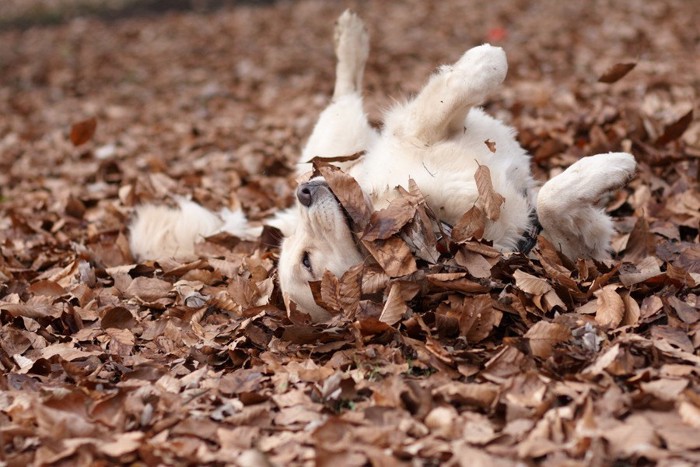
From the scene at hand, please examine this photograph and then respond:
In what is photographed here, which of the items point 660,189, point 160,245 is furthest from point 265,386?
point 660,189

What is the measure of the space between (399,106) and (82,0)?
545 inches

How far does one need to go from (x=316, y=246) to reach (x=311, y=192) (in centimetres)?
26

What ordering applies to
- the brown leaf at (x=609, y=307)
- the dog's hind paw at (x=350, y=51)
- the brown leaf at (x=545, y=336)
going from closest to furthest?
the brown leaf at (x=545, y=336) → the brown leaf at (x=609, y=307) → the dog's hind paw at (x=350, y=51)

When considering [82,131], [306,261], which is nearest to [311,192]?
[306,261]

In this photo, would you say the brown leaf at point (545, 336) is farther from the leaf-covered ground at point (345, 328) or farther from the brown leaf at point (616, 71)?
the brown leaf at point (616, 71)

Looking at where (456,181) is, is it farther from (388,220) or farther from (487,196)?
(388,220)

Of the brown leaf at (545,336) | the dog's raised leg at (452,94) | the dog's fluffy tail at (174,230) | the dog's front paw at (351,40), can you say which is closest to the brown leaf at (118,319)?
the dog's fluffy tail at (174,230)

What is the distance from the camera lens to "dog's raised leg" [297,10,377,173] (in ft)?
15.3

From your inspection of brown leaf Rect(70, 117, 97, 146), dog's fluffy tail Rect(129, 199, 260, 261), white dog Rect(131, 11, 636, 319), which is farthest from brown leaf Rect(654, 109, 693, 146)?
brown leaf Rect(70, 117, 97, 146)

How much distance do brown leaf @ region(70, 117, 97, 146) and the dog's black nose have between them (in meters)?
3.96

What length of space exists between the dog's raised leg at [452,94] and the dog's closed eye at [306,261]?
798 millimetres

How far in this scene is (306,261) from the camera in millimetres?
3496

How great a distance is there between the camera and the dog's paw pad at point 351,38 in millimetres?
5098

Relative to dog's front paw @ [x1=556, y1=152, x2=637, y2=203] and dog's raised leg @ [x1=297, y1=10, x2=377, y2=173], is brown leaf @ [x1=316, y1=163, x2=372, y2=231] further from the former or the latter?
dog's raised leg @ [x1=297, y1=10, x2=377, y2=173]
